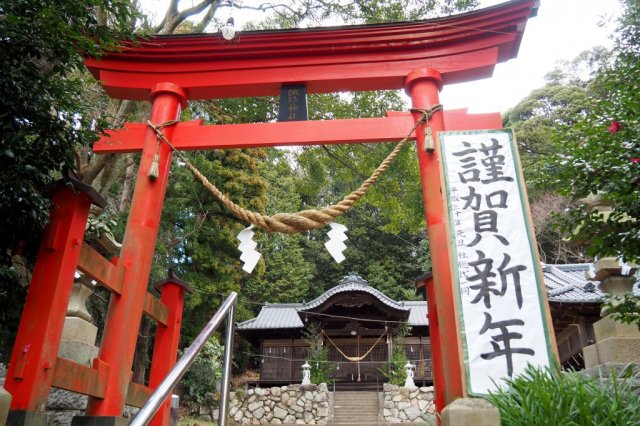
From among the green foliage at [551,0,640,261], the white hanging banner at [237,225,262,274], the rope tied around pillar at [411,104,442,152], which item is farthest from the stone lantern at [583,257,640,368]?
the white hanging banner at [237,225,262,274]

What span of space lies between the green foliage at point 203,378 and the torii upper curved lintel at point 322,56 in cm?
1119

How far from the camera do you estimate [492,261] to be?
3.01m

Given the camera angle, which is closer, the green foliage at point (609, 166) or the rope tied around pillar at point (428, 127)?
the green foliage at point (609, 166)

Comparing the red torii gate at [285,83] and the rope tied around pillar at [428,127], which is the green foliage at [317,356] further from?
the rope tied around pillar at [428,127]

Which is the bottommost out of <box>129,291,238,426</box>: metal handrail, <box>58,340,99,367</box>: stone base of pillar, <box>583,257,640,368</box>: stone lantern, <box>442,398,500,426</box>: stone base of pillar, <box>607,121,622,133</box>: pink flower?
<box>442,398,500,426</box>: stone base of pillar

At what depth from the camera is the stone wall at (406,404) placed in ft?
48.5

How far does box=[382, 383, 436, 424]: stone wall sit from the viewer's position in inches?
582

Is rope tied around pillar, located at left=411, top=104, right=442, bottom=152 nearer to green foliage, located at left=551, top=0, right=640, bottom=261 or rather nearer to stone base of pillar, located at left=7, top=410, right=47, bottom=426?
green foliage, located at left=551, top=0, right=640, bottom=261

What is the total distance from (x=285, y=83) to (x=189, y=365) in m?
3.38

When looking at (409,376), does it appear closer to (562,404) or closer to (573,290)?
(573,290)

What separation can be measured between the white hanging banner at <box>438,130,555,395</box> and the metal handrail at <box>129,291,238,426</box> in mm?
1341

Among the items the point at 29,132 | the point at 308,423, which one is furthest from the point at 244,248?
the point at 308,423

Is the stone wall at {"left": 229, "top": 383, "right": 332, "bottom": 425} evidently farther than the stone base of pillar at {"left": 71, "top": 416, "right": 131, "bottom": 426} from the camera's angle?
Yes

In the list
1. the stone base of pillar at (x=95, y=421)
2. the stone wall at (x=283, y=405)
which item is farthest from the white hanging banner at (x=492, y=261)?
the stone wall at (x=283, y=405)
